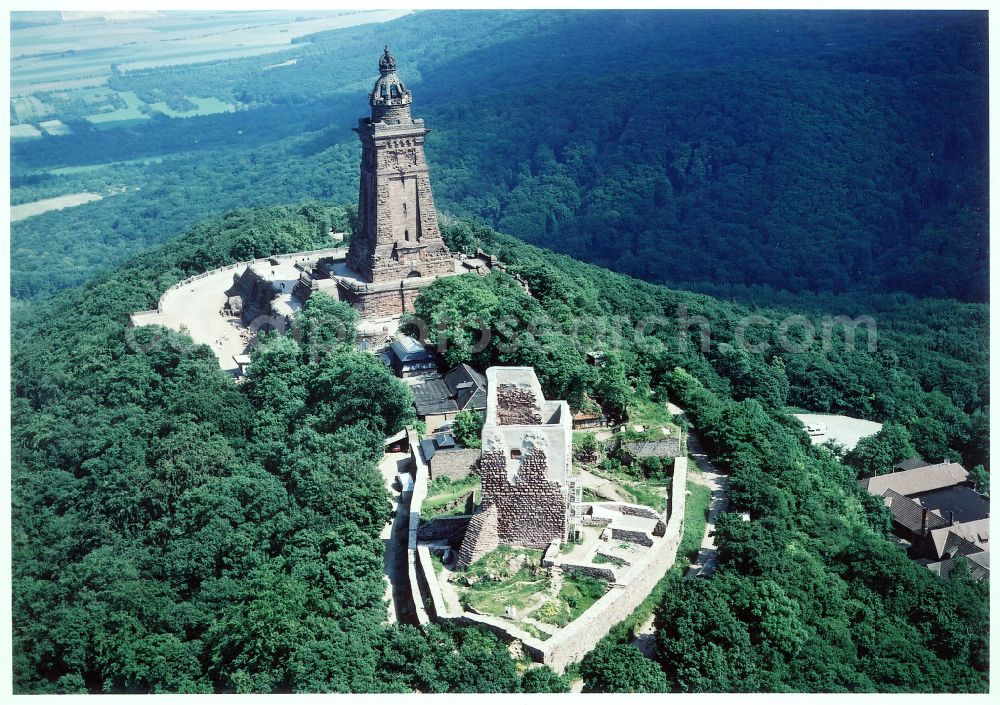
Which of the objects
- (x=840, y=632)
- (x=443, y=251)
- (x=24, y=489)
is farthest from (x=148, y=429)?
(x=840, y=632)

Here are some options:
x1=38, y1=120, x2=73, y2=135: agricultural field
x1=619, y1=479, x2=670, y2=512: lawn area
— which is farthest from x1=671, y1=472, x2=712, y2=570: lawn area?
x1=38, y1=120, x2=73, y2=135: agricultural field

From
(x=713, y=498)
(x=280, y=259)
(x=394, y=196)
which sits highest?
(x=394, y=196)

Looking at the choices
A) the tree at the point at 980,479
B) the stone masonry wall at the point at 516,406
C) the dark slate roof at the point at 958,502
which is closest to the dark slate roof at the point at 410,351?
the stone masonry wall at the point at 516,406

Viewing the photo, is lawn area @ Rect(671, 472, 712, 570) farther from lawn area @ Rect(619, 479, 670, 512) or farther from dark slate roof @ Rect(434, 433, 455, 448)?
dark slate roof @ Rect(434, 433, 455, 448)

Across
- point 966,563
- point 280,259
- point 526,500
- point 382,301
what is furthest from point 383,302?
point 966,563

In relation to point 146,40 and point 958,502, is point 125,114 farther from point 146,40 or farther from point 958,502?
point 958,502

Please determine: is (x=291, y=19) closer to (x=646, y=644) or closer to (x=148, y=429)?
(x=148, y=429)
